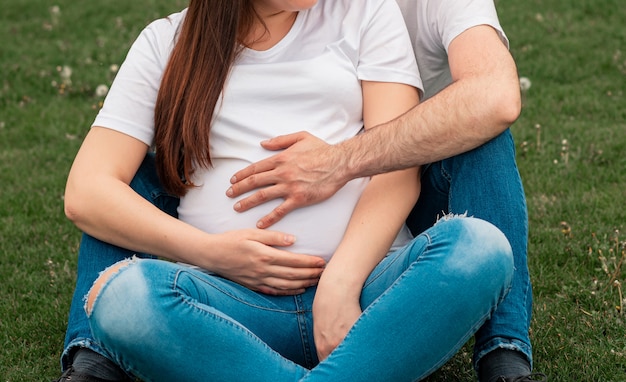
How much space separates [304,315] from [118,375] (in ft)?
1.81

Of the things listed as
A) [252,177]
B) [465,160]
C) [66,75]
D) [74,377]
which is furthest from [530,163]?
[66,75]

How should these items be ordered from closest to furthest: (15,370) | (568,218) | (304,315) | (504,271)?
(504,271) → (304,315) → (15,370) → (568,218)

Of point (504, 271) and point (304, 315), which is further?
point (304, 315)

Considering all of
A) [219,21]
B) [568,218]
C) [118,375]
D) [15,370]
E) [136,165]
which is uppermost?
[219,21]

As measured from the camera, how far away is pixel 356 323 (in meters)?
2.41

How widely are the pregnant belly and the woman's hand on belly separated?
55mm

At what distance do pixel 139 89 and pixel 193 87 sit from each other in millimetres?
163

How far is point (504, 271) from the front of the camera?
2.38 m

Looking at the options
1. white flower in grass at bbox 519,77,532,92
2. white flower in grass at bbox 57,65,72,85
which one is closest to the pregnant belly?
white flower in grass at bbox 519,77,532,92

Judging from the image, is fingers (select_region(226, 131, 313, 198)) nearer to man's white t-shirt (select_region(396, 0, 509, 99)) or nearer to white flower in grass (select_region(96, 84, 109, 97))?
man's white t-shirt (select_region(396, 0, 509, 99))

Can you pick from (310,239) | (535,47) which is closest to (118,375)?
(310,239)

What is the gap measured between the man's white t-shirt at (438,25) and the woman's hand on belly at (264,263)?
0.79 meters

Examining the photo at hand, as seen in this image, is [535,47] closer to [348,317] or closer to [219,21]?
[219,21]

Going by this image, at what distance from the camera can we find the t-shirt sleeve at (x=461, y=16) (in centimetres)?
280
